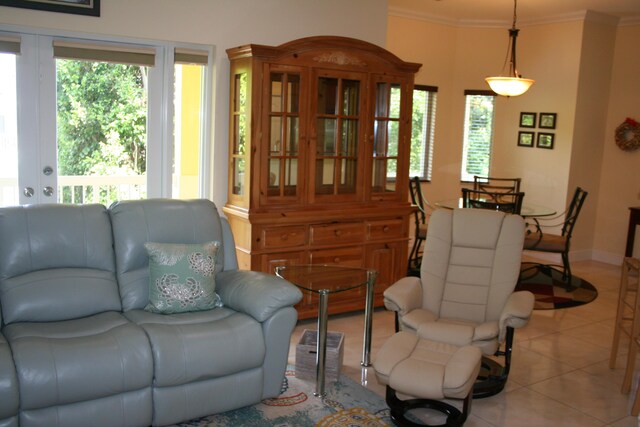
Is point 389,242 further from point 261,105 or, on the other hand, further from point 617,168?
point 617,168

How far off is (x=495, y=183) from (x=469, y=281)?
13.0 feet

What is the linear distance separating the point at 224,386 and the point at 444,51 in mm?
5569

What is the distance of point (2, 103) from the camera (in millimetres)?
4102

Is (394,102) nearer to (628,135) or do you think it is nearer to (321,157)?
(321,157)

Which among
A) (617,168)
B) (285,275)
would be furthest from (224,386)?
(617,168)

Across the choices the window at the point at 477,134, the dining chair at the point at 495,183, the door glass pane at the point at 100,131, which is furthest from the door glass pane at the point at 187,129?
the window at the point at 477,134

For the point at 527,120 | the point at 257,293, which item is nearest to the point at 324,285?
the point at 257,293

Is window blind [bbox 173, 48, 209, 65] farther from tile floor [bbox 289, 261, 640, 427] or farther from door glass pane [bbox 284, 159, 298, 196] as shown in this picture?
tile floor [bbox 289, 261, 640, 427]

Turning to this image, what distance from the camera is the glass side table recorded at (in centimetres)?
349

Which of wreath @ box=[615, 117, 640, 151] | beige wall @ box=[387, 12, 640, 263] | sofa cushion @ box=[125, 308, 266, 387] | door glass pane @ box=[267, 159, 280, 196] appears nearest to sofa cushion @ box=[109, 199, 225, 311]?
sofa cushion @ box=[125, 308, 266, 387]

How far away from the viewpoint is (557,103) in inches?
281

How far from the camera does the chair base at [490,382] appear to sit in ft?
11.9

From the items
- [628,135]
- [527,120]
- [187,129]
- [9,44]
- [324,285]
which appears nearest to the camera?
[324,285]

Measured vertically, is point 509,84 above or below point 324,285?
above
